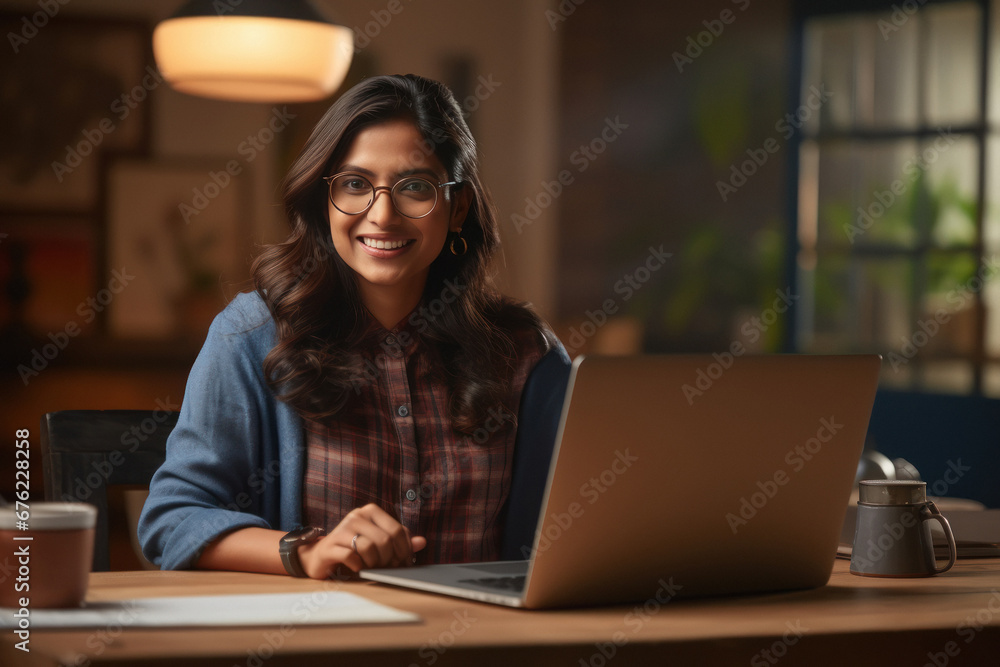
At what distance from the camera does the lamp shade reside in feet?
8.21

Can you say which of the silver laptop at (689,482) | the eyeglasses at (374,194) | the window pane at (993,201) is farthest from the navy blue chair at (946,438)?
the silver laptop at (689,482)

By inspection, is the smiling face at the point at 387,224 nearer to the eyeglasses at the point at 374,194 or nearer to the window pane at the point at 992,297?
the eyeglasses at the point at 374,194

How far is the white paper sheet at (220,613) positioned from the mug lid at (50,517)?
0.07m

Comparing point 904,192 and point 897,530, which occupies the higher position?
point 904,192

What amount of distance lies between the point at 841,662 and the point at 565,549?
9.4 inches

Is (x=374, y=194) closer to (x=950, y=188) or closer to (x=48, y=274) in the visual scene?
(x=48, y=274)

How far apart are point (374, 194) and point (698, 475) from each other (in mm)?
804

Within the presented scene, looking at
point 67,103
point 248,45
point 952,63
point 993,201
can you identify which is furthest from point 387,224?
point 952,63

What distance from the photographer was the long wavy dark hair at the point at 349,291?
5.37ft

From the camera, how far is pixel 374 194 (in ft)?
5.52

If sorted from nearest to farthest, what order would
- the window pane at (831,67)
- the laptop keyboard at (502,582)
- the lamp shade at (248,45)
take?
the laptop keyboard at (502,582) < the lamp shade at (248,45) < the window pane at (831,67)

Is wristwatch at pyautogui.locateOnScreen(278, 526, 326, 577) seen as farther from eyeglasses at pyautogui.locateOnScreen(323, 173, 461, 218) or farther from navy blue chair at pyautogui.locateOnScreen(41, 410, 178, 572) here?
eyeglasses at pyautogui.locateOnScreen(323, 173, 461, 218)

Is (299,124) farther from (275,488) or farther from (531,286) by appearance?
(275,488)

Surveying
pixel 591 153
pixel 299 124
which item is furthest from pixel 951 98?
pixel 299 124
